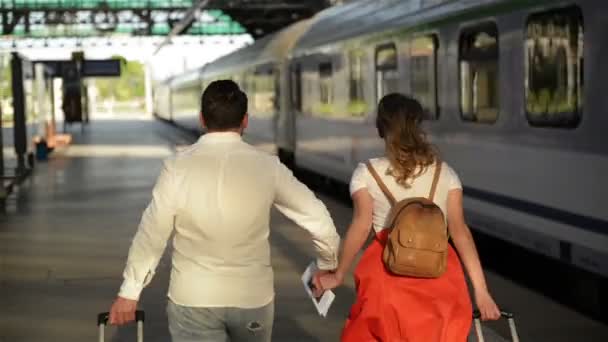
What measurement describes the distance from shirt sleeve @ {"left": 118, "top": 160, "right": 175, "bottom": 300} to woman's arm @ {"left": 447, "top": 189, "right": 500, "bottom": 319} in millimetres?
1133

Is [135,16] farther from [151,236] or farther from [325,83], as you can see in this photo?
[151,236]

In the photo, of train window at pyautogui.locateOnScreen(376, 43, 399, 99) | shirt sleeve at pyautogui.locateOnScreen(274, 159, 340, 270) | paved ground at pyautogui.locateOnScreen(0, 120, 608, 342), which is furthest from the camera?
train window at pyautogui.locateOnScreen(376, 43, 399, 99)

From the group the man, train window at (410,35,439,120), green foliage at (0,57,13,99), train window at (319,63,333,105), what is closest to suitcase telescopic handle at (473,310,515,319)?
the man

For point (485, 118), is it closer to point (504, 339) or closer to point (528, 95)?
point (528, 95)

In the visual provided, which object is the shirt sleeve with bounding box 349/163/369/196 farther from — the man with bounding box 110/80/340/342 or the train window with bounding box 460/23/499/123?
the train window with bounding box 460/23/499/123

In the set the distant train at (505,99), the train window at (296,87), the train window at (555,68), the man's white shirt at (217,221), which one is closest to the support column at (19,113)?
the train window at (296,87)

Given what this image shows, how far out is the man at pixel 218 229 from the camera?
442cm

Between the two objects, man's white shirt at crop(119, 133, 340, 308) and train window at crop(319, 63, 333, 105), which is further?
train window at crop(319, 63, 333, 105)

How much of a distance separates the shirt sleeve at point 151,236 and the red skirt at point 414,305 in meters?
0.73

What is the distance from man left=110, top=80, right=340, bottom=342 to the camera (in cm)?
442

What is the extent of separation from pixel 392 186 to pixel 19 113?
67.5 feet

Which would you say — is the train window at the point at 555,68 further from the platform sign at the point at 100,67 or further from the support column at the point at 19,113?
the platform sign at the point at 100,67

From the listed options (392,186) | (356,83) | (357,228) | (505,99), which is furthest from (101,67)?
(392,186)

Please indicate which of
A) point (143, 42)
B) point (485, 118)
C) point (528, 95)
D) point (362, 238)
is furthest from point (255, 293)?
point (143, 42)
